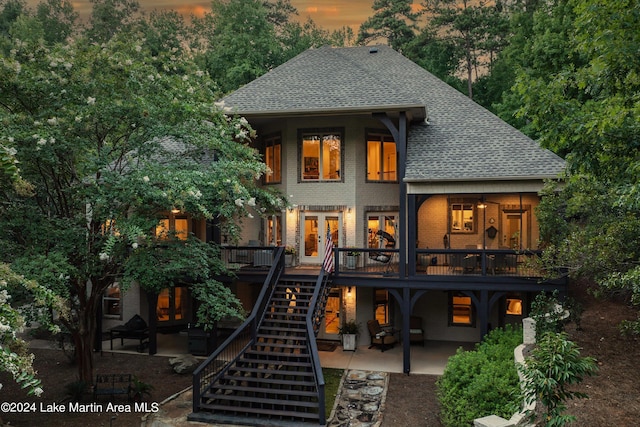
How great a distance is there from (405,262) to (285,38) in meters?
25.3

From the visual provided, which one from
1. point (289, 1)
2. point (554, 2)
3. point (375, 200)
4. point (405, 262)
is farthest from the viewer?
point (289, 1)

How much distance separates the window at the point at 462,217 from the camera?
1970 cm

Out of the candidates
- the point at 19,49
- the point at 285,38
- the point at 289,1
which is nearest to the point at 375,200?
the point at 19,49

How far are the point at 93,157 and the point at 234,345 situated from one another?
8696 mm

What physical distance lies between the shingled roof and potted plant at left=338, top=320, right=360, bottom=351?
5.88 m

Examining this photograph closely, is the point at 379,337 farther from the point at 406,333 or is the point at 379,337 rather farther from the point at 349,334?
the point at 406,333

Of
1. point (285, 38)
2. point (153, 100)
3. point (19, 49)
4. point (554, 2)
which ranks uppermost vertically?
point (285, 38)

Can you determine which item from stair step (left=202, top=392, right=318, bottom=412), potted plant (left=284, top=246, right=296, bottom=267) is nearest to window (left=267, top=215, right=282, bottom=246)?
potted plant (left=284, top=246, right=296, bottom=267)

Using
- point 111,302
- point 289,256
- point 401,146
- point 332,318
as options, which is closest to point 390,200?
point 401,146

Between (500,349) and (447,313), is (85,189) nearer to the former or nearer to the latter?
(500,349)

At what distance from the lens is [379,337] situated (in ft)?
56.7

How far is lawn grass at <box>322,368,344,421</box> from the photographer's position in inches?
483

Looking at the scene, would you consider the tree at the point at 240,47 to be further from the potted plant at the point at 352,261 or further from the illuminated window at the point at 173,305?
the potted plant at the point at 352,261

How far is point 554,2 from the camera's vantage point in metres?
21.8
